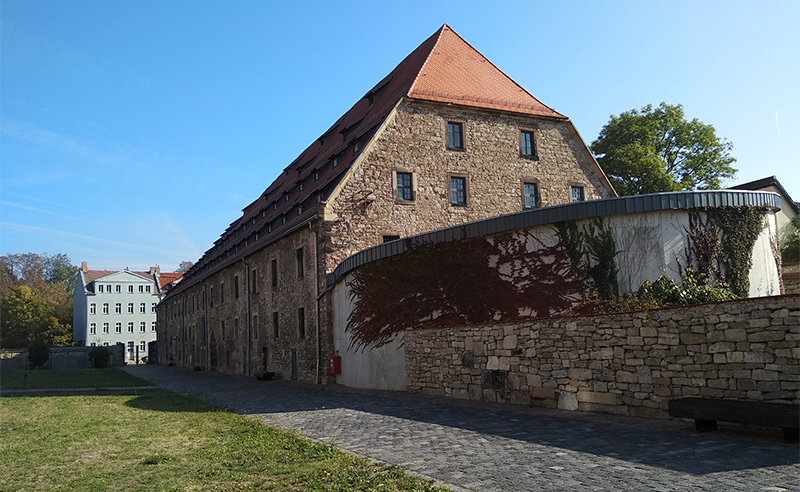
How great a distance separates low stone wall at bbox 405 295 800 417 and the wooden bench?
581 mm

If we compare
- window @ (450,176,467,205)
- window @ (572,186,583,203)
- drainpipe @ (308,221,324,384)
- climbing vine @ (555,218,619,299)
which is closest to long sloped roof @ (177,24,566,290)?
drainpipe @ (308,221,324,384)

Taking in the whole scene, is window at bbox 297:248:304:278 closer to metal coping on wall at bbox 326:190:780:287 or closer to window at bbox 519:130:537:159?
metal coping on wall at bbox 326:190:780:287

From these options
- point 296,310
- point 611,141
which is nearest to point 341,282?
point 296,310

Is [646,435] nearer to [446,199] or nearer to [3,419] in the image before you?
[3,419]

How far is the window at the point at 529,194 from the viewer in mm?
27031

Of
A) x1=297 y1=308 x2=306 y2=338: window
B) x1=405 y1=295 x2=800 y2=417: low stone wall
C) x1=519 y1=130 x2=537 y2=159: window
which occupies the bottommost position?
x1=405 y1=295 x2=800 y2=417: low stone wall

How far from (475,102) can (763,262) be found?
1362 centimetres

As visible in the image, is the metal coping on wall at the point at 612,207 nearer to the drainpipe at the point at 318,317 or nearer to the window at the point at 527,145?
the drainpipe at the point at 318,317

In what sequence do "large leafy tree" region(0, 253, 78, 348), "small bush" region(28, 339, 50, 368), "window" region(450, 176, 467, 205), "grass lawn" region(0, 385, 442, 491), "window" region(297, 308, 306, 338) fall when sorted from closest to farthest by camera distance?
"grass lawn" region(0, 385, 442, 491) < "window" region(297, 308, 306, 338) < "window" region(450, 176, 467, 205) < "small bush" region(28, 339, 50, 368) < "large leafy tree" region(0, 253, 78, 348)

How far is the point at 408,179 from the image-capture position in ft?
81.4

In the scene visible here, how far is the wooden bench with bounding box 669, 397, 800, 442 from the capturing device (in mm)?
7633

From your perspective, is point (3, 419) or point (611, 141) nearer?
point (3, 419)

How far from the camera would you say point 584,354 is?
37.0 ft

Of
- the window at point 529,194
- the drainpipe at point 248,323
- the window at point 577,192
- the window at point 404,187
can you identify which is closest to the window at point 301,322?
the window at point 404,187
